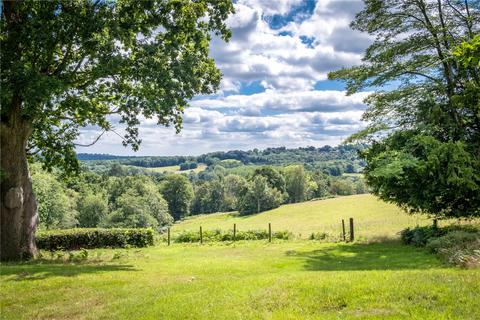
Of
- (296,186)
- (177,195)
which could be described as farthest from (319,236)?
(177,195)

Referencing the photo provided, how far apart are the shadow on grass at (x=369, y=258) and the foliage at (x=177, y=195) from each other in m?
87.0

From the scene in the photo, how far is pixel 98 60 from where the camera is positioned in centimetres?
1522

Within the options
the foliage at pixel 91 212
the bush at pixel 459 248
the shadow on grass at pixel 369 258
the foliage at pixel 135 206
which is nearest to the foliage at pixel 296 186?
the foliage at pixel 135 206

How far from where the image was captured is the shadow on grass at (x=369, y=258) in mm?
14414

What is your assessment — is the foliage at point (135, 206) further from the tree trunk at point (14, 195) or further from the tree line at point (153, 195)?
the tree trunk at point (14, 195)

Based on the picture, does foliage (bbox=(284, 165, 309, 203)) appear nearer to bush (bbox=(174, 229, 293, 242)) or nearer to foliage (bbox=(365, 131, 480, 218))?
bush (bbox=(174, 229, 293, 242))

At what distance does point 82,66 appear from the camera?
18438 mm

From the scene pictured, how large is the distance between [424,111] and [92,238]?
80.6 ft

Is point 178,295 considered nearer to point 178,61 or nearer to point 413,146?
point 178,61

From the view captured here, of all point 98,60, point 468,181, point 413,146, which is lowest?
point 468,181

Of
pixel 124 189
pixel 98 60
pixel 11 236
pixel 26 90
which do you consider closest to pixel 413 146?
pixel 98 60

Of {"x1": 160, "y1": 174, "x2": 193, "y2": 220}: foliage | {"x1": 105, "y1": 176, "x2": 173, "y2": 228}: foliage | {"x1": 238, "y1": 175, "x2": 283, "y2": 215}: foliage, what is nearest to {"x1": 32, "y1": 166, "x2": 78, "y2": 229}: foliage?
{"x1": 105, "y1": 176, "x2": 173, "y2": 228}: foliage

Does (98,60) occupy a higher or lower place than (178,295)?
higher

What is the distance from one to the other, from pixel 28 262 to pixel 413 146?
1951 cm
